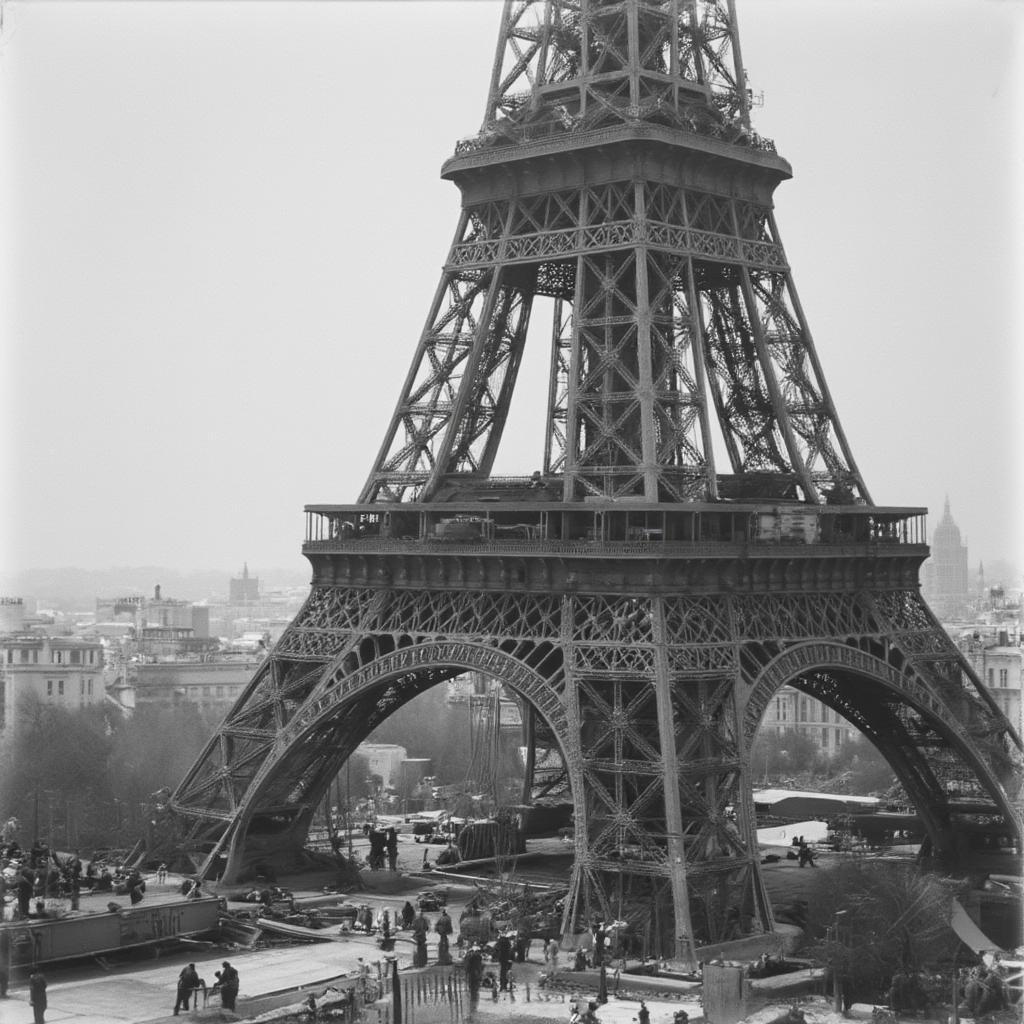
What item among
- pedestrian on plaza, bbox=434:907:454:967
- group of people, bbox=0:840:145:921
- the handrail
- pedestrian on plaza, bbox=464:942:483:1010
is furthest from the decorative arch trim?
group of people, bbox=0:840:145:921

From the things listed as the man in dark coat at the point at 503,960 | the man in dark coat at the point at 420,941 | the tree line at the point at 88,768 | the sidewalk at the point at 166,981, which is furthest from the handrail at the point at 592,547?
the tree line at the point at 88,768

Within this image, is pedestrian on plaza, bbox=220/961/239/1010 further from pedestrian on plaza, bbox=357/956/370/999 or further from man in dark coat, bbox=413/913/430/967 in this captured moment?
man in dark coat, bbox=413/913/430/967

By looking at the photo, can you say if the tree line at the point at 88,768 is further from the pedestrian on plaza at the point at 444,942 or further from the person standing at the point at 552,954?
the person standing at the point at 552,954

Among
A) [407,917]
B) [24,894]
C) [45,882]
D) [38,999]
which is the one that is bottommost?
[38,999]

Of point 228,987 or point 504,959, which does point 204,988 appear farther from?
point 504,959

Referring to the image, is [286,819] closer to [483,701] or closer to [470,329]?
[470,329]

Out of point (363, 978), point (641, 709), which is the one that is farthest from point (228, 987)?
point (641, 709)

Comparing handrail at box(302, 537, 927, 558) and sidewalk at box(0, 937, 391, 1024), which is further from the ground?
handrail at box(302, 537, 927, 558)
